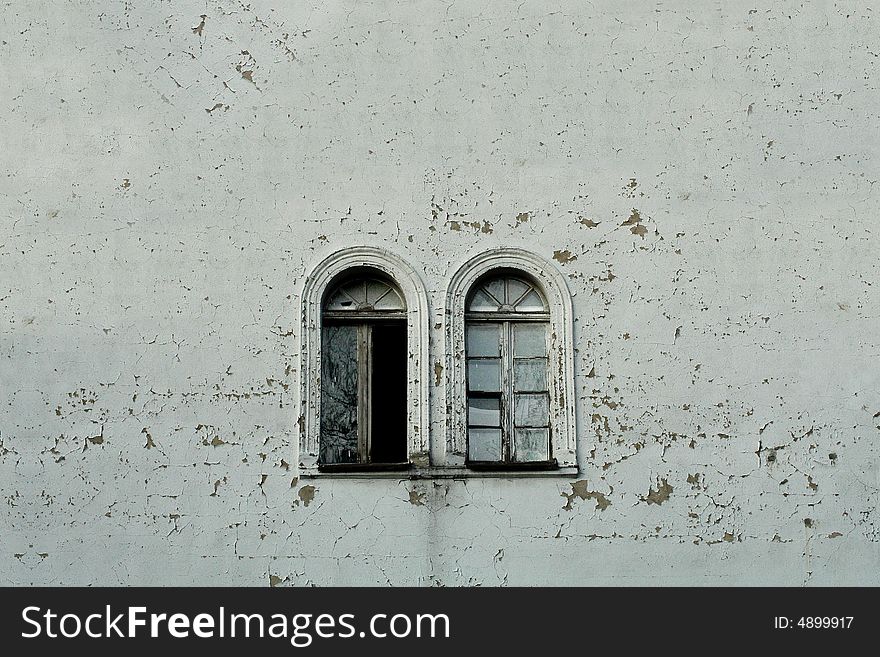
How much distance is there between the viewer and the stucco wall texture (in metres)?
7.86

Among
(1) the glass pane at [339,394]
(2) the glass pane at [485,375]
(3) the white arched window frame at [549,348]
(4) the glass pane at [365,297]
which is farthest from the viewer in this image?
(4) the glass pane at [365,297]

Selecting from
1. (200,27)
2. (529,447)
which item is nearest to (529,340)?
(529,447)

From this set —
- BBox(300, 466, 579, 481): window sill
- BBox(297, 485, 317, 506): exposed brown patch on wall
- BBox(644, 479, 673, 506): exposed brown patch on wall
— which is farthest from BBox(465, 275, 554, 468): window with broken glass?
BBox(297, 485, 317, 506): exposed brown patch on wall

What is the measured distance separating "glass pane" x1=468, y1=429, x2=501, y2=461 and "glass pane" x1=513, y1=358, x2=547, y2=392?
380 millimetres

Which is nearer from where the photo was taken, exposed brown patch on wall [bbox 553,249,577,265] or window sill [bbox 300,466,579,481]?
window sill [bbox 300,466,579,481]

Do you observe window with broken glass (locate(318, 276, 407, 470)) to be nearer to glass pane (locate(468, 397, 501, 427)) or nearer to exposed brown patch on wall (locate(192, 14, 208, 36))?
glass pane (locate(468, 397, 501, 427))

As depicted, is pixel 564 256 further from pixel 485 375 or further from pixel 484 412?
pixel 484 412

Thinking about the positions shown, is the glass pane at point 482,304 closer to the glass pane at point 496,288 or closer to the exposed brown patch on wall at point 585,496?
the glass pane at point 496,288

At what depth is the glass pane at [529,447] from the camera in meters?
8.16

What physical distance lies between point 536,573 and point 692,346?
1.82 m

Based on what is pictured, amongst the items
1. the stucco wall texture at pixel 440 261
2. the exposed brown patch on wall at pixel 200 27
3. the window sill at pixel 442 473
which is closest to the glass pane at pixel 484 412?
the stucco wall texture at pixel 440 261

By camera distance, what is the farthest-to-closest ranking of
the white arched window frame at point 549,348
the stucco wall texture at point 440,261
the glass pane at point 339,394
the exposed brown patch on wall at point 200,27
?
the exposed brown patch on wall at point 200,27 → the glass pane at point 339,394 → the white arched window frame at point 549,348 → the stucco wall texture at point 440,261

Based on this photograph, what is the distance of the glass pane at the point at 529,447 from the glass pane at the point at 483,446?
4.7 inches

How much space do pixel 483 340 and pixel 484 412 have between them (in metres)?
0.49
